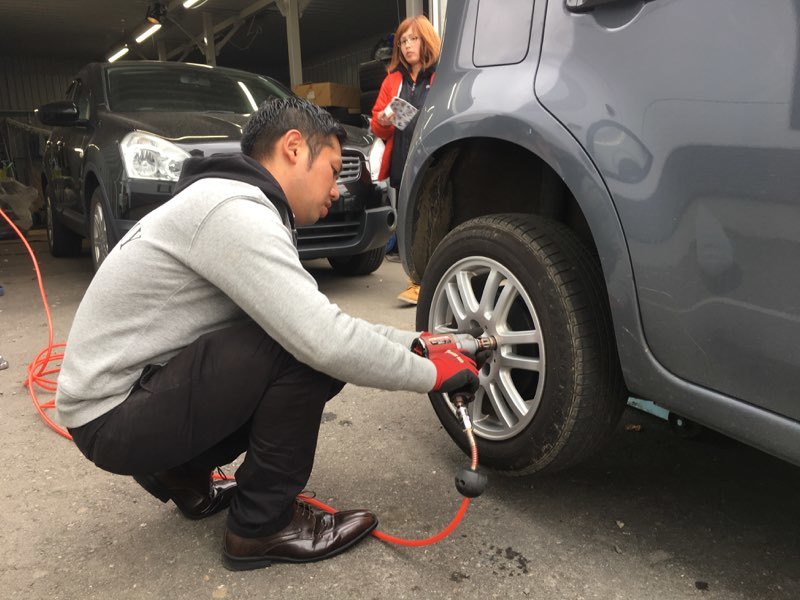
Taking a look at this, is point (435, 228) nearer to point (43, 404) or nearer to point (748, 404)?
point (748, 404)

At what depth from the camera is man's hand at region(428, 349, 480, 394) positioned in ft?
4.51

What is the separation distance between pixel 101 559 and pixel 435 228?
134cm

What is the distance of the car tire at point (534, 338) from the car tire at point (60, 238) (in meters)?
5.08

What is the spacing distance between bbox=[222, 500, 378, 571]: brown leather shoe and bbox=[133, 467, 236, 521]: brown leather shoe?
0.16m

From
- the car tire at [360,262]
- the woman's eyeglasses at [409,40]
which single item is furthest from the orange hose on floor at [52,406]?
the woman's eyeglasses at [409,40]

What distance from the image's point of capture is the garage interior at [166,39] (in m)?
12.2

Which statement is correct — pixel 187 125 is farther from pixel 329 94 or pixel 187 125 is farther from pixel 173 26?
pixel 173 26

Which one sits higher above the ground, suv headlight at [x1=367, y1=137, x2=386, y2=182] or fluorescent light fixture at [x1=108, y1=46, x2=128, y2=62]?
fluorescent light fixture at [x1=108, y1=46, x2=128, y2=62]

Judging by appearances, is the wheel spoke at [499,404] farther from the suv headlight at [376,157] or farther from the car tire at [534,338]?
the suv headlight at [376,157]

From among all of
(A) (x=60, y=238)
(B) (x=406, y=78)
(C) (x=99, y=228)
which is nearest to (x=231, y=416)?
(B) (x=406, y=78)

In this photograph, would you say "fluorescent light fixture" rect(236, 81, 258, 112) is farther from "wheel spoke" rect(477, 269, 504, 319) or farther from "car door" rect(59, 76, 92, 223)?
"wheel spoke" rect(477, 269, 504, 319)

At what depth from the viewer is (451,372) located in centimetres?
Answer: 138

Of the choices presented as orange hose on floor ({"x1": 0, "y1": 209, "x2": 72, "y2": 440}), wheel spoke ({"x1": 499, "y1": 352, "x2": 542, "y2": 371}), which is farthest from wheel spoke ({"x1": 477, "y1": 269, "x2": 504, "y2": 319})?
orange hose on floor ({"x1": 0, "y1": 209, "x2": 72, "y2": 440})

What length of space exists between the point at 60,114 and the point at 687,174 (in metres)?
4.12
